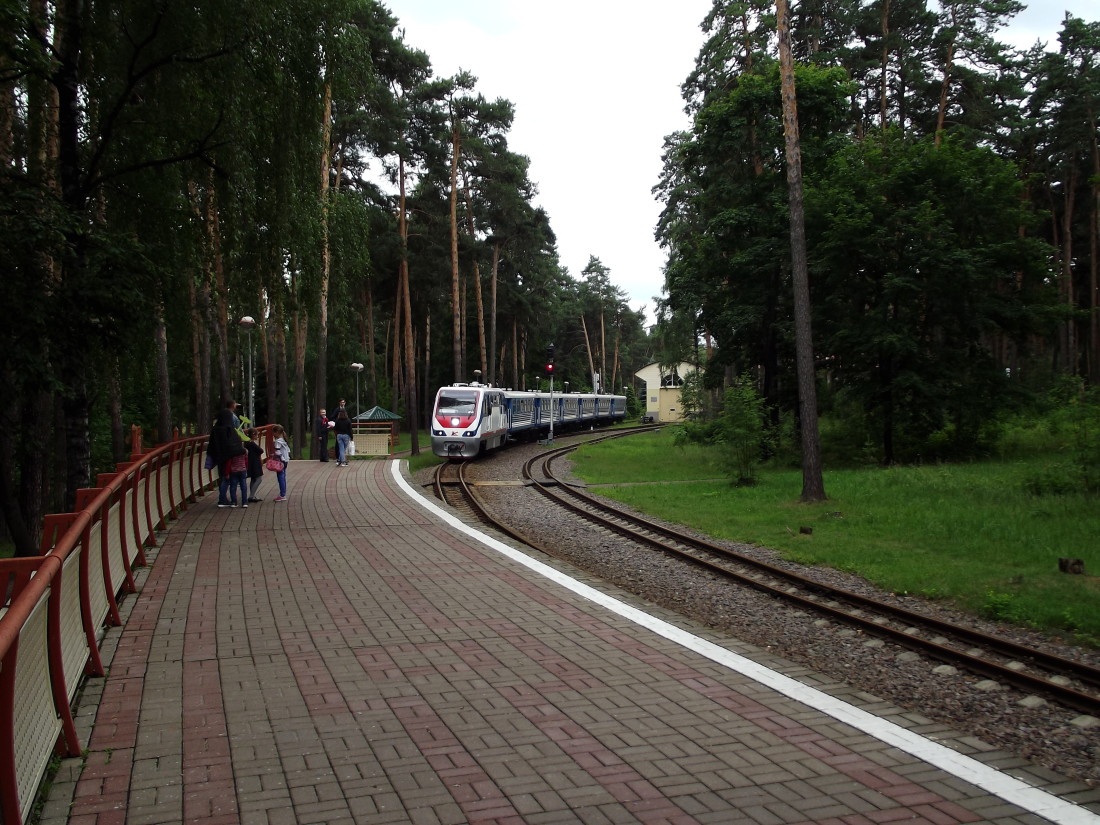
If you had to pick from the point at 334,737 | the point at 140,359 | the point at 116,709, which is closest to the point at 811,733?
the point at 334,737

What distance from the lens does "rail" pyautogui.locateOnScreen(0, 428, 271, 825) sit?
3381 millimetres

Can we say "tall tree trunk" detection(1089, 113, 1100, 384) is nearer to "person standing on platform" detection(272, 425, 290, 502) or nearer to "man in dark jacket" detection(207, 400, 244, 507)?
"person standing on platform" detection(272, 425, 290, 502)

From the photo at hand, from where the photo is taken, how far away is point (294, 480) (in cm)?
1998

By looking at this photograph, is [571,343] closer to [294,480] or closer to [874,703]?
[294,480]

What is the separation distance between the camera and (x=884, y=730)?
5008 millimetres

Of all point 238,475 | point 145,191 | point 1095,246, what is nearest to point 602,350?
point 1095,246

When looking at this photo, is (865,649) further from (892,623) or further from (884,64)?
(884,64)

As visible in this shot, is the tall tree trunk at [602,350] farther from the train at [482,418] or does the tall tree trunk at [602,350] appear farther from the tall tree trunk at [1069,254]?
the tall tree trunk at [1069,254]

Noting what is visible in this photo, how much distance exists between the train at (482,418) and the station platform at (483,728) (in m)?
19.4

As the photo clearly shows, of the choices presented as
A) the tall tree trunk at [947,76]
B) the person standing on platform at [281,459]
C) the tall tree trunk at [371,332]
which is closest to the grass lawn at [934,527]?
the person standing on platform at [281,459]

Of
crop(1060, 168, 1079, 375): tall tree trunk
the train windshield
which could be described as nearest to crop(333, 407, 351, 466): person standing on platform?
the train windshield

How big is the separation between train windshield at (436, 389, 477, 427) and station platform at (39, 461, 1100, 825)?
19.6 meters

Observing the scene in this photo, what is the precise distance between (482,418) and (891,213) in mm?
13684

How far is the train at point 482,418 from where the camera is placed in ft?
91.5
